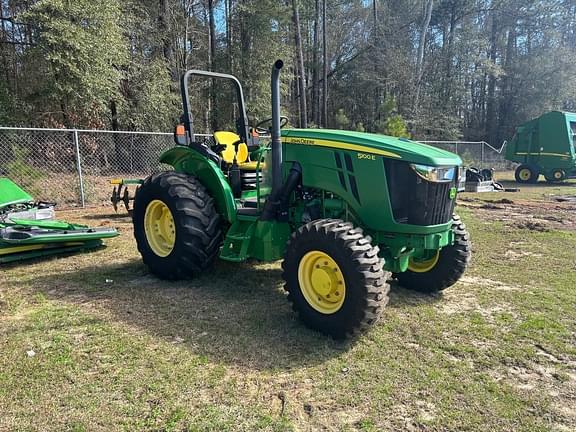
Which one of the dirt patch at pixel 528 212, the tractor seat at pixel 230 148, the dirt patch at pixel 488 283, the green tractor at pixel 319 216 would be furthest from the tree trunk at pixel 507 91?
the green tractor at pixel 319 216

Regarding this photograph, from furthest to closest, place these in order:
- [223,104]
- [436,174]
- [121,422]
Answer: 1. [223,104]
2. [436,174]
3. [121,422]

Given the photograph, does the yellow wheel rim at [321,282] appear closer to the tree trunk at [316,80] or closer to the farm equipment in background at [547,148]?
the farm equipment in background at [547,148]

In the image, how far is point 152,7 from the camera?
621 inches

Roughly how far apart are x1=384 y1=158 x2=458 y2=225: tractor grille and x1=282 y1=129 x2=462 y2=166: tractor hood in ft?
0.25

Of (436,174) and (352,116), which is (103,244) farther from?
(352,116)

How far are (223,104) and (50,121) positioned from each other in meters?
7.12

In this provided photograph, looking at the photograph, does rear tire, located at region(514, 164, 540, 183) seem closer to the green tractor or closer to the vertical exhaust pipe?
the green tractor

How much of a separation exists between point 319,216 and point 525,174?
15521mm

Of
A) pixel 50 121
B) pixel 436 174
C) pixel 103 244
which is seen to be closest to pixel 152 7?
pixel 50 121

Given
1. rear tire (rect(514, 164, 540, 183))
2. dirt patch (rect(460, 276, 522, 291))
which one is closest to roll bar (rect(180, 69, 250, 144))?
dirt patch (rect(460, 276, 522, 291))

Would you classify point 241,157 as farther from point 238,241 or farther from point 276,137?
point 276,137

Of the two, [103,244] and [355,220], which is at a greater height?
[355,220]

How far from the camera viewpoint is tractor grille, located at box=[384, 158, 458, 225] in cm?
319

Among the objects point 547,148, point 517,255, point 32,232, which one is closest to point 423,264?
point 517,255
